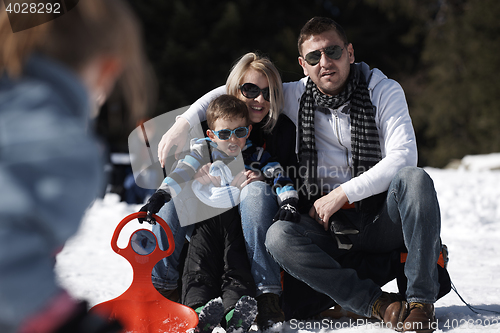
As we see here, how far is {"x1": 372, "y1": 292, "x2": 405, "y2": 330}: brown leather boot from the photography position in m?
1.73

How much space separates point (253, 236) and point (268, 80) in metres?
0.88

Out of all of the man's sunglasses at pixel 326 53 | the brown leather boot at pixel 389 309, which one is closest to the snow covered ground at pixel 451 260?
the brown leather boot at pixel 389 309

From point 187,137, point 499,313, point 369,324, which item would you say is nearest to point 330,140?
point 187,137

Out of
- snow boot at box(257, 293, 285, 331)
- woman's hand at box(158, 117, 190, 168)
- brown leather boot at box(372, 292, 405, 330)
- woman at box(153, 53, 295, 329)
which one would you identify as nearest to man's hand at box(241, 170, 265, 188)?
woman at box(153, 53, 295, 329)

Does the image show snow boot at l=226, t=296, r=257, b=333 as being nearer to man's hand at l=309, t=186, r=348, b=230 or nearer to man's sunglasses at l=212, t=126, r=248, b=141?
man's hand at l=309, t=186, r=348, b=230

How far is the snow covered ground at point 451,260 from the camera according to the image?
193 centimetres

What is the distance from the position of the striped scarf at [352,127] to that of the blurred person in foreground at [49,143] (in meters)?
1.46

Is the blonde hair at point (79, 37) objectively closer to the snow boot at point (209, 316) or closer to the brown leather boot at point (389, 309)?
the snow boot at point (209, 316)

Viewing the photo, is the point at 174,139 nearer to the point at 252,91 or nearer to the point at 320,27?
the point at 252,91

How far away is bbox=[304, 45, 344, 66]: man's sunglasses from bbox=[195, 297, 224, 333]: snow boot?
50.8 inches

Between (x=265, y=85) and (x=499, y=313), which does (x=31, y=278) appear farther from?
(x=499, y=313)

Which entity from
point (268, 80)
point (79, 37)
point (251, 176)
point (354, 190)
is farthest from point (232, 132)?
point (79, 37)

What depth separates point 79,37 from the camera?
0.82 metres

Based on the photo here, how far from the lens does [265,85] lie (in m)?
2.39
